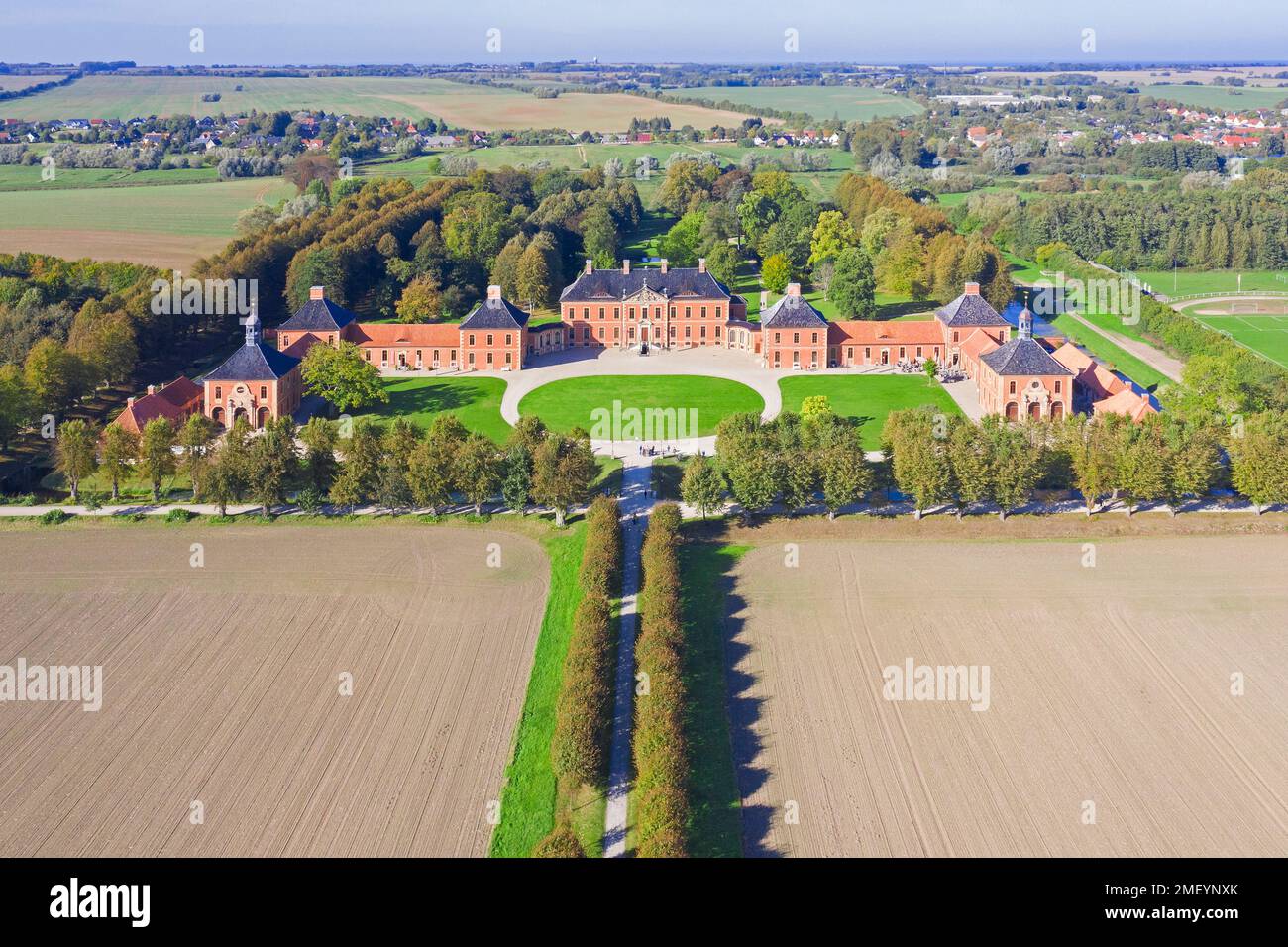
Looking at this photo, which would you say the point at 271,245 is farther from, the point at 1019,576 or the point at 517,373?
the point at 1019,576

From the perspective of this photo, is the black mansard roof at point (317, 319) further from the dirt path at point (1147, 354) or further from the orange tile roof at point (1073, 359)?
the dirt path at point (1147, 354)

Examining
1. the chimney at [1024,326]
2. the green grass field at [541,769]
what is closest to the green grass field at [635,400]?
the chimney at [1024,326]

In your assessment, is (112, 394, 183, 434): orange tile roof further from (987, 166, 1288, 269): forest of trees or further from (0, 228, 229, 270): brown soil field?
(987, 166, 1288, 269): forest of trees

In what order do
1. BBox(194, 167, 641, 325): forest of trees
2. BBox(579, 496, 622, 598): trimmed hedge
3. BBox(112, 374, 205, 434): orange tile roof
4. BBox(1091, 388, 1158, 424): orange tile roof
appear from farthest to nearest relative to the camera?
BBox(194, 167, 641, 325): forest of trees → BBox(1091, 388, 1158, 424): orange tile roof → BBox(112, 374, 205, 434): orange tile roof → BBox(579, 496, 622, 598): trimmed hedge

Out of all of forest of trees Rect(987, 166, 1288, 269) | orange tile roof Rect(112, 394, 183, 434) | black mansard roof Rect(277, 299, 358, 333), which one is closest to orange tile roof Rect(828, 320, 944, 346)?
black mansard roof Rect(277, 299, 358, 333)

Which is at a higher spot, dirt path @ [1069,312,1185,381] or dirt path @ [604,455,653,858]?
dirt path @ [1069,312,1185,381]

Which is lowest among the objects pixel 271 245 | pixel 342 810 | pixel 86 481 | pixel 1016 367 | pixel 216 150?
→ pixel 342 810

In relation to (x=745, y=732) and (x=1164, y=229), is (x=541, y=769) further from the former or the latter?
(x=1164, y=229)

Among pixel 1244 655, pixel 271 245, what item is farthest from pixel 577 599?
pixel 271 245
